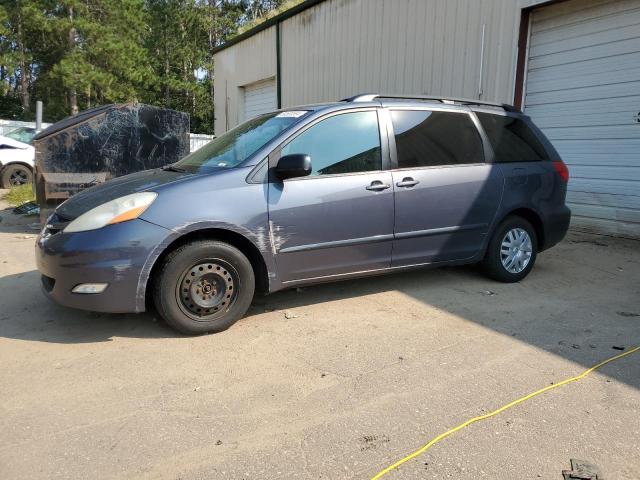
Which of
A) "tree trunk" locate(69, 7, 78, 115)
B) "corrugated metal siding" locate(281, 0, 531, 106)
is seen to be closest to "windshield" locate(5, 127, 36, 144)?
"corrugated metal siding" locate(281, 0, 531, 106)

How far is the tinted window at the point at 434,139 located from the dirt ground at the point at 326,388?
1.24m

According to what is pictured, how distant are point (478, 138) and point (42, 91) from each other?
126 ft

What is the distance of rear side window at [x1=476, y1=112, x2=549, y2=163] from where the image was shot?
5.00 metres

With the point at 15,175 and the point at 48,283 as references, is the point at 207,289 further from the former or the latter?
the point at 15,175

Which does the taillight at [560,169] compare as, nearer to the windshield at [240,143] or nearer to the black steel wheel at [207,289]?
the windshield at [240,143]

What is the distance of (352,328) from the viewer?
3979 mm

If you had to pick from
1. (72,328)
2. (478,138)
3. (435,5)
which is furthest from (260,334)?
(435,5)

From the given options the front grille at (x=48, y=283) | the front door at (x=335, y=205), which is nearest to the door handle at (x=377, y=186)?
the front door at (x=335, y=205)

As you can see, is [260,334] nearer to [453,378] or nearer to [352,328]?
[352,328]

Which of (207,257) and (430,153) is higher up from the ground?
Answer: (430,153)

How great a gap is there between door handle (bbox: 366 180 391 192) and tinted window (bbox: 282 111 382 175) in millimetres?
128

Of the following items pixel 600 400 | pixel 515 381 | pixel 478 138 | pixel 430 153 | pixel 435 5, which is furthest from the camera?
pixel 435 5

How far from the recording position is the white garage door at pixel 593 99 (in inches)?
279

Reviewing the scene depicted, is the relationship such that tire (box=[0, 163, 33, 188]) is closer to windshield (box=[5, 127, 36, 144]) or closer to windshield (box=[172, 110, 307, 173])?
windshield (box=[5, 127, 36, 144])
